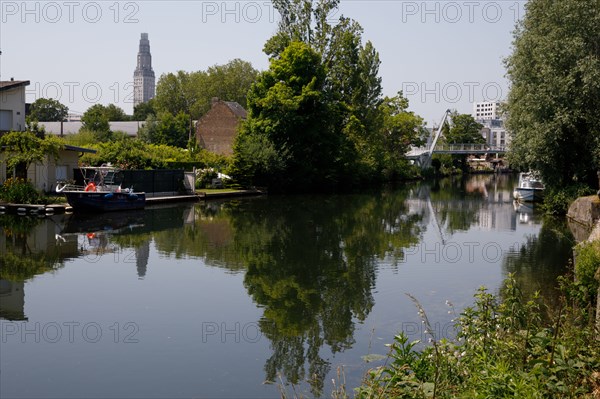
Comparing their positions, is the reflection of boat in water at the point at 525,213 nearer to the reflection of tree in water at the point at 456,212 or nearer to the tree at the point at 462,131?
the reflection of tree in water at the point at 456,212

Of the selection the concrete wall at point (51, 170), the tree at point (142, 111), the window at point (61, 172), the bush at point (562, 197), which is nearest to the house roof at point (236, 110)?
the concrete wall at point (51, 170)

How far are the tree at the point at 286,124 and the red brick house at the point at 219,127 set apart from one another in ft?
66.8

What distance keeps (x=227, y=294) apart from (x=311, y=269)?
3.91m

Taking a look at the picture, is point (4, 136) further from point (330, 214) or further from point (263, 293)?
point (263, 293)

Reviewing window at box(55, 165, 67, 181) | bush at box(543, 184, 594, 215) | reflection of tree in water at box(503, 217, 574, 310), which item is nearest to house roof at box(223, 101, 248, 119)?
window at box(55, 165, 67, 181)

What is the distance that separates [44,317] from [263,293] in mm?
4837

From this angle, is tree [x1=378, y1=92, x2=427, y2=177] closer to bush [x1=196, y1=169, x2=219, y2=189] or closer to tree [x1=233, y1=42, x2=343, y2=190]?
tree [x1=233, y1=42, x2=343, y2=190]

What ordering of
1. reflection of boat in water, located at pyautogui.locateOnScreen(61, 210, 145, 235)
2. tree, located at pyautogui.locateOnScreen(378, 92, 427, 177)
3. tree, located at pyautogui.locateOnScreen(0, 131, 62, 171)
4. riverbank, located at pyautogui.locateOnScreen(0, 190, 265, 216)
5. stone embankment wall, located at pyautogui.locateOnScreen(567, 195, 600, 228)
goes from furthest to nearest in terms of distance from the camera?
tree, located at pyautogui.locateOnScreen(378, 92, 427, 177)
tree, located at pyautogui.locateOnScreen(0, 131, 62, 171)
riverbank, located at pyautogui.locateOnScreen(0, 190, 265, 216)
stone embankment wall, located at pyautogui.locateOnScreen(567, 195, 600, 228)
reflection of boat in water, located at pyautogui.locateOnScreen(61, 210, 145, 235)

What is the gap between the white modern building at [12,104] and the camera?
3716cm

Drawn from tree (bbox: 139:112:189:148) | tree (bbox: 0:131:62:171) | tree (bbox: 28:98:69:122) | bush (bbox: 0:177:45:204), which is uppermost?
tree (bbox: 28:98:69:122)

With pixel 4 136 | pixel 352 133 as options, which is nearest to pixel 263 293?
pixel 4 136

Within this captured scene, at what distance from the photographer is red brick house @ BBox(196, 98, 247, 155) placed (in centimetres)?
7212

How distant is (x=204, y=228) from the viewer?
27438 mm

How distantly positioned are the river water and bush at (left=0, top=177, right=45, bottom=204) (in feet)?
11.3
